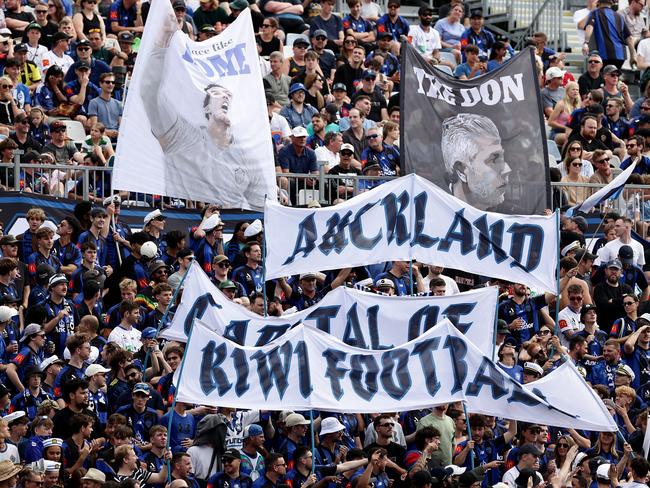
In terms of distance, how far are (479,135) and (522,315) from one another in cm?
190

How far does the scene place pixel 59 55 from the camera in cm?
2631

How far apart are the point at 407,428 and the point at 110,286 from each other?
328 centimetres

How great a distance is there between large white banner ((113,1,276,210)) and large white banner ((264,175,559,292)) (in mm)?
1671

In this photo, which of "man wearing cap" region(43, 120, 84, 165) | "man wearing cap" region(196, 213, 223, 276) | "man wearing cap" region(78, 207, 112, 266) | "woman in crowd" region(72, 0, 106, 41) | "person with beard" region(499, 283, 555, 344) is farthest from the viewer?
"woman in crowd" region(72, 0, 106, 41)

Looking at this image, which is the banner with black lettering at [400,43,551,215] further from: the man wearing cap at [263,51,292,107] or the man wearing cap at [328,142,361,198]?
the man wearing cap at [263,51,292,107]

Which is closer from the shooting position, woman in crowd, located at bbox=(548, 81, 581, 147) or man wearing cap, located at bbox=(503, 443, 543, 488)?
man wearing cap, located at bbox=(503, 443, 543, 488)

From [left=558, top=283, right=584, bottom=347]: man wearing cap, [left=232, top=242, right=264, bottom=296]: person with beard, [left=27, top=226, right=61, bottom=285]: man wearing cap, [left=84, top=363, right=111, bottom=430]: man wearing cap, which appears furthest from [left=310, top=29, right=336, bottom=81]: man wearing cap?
[left=84, top=363, right=111, bottom=430]: man wearing cap

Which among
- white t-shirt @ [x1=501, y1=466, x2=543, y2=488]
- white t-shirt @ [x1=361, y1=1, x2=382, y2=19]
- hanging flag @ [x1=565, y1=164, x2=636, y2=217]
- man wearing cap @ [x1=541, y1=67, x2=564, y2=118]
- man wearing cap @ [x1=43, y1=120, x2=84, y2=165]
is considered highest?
white t-shirt @ [x1=361, y1=1, x2=382, y2=19]

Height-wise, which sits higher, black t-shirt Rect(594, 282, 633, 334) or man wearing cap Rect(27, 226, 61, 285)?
man wearing cap Rect(27, 226, 61, 285)

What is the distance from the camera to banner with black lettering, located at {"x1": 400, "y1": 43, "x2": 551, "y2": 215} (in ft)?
73.6

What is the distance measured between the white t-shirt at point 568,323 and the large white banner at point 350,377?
4.15 metres

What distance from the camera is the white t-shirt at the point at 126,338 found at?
20.6 metres

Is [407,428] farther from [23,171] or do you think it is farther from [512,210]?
[23,171]

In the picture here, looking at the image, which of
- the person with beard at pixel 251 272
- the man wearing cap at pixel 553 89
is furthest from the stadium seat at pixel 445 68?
the person with beard at pixel 251 272
